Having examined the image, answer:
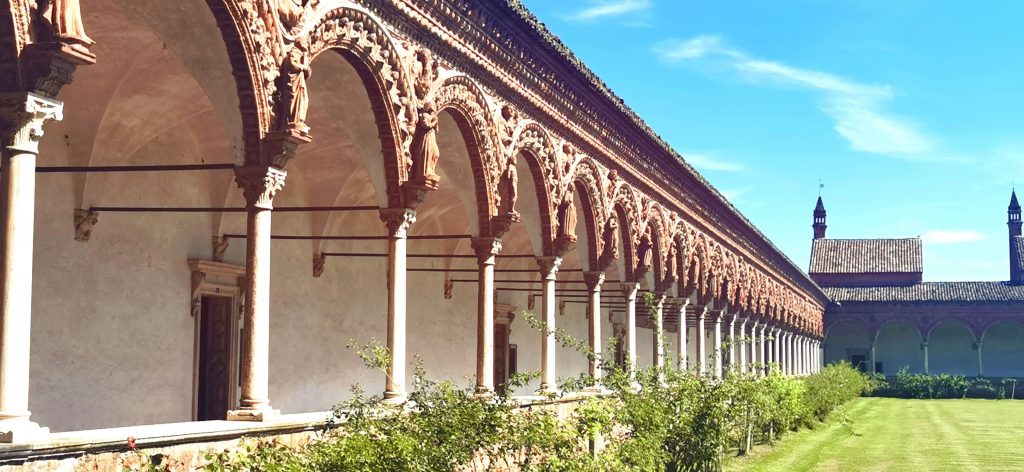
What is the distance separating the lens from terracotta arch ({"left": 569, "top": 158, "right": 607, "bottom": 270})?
1731cm

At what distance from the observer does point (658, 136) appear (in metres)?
21.0

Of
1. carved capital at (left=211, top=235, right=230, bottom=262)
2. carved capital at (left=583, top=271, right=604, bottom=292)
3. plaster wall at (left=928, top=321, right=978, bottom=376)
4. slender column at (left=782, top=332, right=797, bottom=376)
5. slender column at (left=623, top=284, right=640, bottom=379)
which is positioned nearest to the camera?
carved capital at (left=211, top=235, right=230, bottom=262)

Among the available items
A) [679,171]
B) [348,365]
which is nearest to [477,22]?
[348,365]

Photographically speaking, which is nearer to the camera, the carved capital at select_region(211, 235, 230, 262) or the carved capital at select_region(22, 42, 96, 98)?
the carved capital at select_region(22, 42, 96, 98)

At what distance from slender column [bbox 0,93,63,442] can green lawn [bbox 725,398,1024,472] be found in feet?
40.3

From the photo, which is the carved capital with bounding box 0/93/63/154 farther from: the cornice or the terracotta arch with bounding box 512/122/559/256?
the terracotta arch with bounding box 512/122/559/256

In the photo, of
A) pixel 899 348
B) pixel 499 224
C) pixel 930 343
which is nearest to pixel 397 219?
pixel 499 224

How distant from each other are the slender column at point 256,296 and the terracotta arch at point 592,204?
912cm

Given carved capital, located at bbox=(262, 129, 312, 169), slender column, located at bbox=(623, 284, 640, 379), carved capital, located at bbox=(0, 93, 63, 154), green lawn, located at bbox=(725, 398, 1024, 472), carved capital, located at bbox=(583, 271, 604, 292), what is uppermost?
carved capital, located at bbox=(262, 129, 312, 169)

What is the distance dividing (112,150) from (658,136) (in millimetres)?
11614

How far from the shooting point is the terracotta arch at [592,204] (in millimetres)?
17312

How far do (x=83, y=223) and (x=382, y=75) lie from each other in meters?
3.47

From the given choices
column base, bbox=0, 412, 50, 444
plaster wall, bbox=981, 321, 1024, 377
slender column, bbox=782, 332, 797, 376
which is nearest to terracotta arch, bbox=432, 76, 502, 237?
column base, bbox=0, 412, 50, 444

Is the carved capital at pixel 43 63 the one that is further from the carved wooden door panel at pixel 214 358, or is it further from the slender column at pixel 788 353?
the slender column at pixel 788 353
